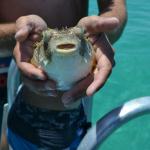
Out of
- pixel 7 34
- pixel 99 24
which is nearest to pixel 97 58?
pixel 99 24

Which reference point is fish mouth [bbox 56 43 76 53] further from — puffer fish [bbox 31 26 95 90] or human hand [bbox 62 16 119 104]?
human hand [bbox 62 16 119 104]

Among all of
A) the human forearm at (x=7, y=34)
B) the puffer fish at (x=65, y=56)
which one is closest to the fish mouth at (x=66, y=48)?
the puffer fish at (x=65, y=56)

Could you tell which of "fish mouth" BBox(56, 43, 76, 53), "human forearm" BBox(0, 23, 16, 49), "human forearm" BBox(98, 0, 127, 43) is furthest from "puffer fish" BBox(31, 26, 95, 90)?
"human forearm" BBox(98, 0, 127, 43)

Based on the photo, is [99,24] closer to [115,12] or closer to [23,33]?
[23,33]

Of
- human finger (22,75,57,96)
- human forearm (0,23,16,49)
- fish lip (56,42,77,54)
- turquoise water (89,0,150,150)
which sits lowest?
turquoise water (89,0,150,150)

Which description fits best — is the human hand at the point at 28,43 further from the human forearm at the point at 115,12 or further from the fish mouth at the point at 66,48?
the human forearm at the point at 115,12

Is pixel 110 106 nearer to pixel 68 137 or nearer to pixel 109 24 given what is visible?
pixel 68 137

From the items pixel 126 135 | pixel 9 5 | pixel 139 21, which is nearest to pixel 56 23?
pixel 9 5
